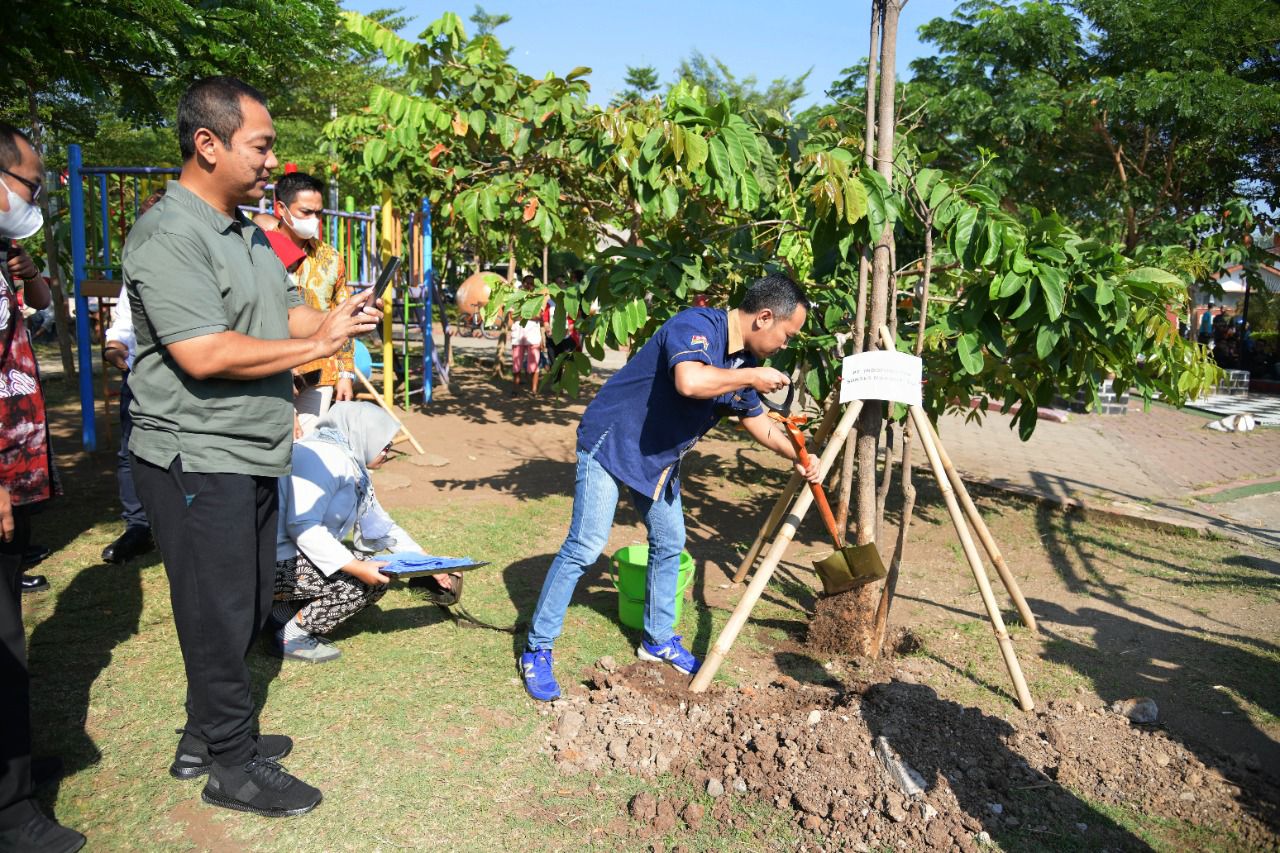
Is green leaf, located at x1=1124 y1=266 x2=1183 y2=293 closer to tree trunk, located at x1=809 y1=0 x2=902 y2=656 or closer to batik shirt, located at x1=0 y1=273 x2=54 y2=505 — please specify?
tree trunk, located at x1=809 y1=0 x2=902 y2=656

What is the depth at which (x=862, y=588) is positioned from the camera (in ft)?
13.2

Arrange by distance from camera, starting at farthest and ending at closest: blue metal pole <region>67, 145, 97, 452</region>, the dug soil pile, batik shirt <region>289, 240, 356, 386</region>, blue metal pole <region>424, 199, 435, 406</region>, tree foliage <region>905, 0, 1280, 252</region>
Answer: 1. tree foliage <region>905, 0, 1280, 252</region>
2. blue metal pole <region>424, 199, 435, 406</region>
3. blue metal pole <region>67, 145, 97, 452</region>
4. batik shirt <region>289, 240, 356, 386</region>
5. the dug soil pile

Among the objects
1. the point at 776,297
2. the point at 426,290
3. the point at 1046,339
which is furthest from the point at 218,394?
the point at 426,290

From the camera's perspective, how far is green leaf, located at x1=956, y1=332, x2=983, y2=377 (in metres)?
3.95

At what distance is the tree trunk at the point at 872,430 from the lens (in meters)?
3.79

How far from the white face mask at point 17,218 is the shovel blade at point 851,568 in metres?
3.13

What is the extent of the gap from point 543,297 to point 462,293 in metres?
10.9

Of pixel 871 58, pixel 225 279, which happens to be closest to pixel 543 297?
pixel 871 58

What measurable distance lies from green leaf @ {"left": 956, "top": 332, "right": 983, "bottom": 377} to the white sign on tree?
0.38 m

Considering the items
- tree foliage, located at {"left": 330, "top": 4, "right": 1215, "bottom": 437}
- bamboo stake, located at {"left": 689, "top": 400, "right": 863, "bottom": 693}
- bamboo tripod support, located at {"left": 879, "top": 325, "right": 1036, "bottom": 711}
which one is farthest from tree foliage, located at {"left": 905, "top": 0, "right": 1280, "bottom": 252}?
bamboo stake, located at {"left": 689, "top": 400, "right": 863, "bottom": 693}

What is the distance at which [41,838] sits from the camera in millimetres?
2387

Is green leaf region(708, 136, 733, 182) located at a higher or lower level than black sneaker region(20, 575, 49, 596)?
higher

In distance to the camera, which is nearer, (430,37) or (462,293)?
(430,37)

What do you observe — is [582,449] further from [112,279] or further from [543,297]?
[112,279]
